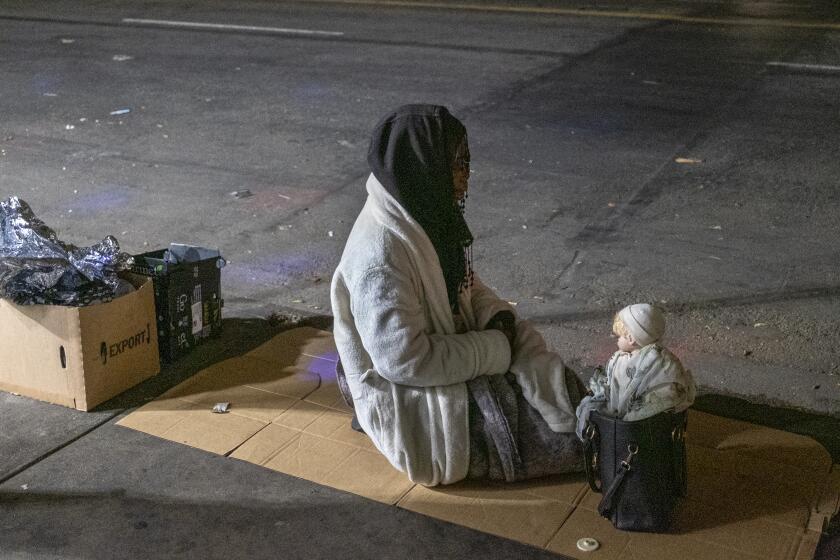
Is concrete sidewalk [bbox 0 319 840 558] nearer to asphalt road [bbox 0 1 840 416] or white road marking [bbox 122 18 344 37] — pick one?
asphalt road [bbox 0 1 840 416]

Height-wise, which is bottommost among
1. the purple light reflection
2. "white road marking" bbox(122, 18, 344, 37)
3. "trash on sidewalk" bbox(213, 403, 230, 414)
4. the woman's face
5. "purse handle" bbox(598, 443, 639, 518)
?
"trash on sidewalk" bbox(213, 403, 230, 414)

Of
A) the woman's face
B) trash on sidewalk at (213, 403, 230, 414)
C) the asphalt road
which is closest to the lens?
the woman's face

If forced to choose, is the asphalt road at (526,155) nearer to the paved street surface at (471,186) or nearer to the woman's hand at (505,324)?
the paved street surface at (471,186)

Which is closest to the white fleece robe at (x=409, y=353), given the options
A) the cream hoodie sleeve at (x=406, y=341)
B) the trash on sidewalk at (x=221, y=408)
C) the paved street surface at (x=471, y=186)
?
the cream hoodie sleeve at (x=406, y=341)

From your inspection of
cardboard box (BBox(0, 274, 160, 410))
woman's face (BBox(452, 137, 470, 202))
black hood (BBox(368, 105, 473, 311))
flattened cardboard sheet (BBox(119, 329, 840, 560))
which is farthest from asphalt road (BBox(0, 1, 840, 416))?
black hood (BBox(368, 105, 473, 311))

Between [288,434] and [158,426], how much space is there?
577 mm

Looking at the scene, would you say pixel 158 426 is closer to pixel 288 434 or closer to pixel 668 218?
pixel 288 434

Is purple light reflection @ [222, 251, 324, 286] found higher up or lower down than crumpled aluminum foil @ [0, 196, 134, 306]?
lower down

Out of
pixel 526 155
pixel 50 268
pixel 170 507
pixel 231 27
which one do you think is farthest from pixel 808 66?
pixel 170 507

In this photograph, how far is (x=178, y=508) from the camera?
150 inches

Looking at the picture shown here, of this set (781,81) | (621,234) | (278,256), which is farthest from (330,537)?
(781,81)

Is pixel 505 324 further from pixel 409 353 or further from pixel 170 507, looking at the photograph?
pixel 170 507

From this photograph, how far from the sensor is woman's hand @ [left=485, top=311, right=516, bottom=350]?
396 centimetres

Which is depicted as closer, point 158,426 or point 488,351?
point 488,351
